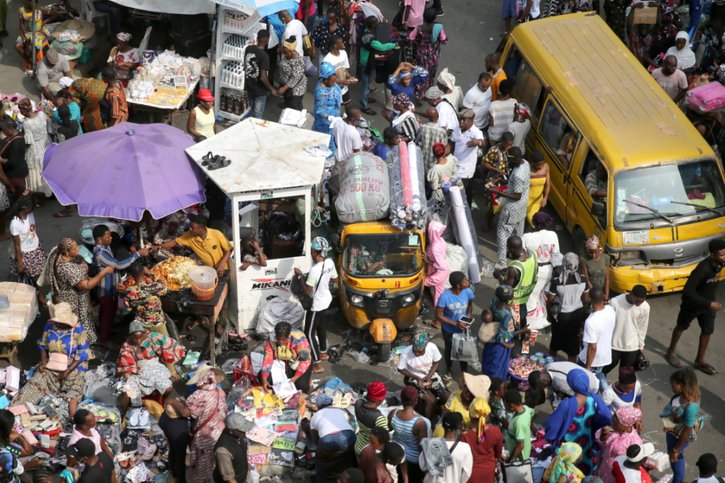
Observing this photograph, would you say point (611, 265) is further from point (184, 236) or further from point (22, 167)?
point (22, 167)

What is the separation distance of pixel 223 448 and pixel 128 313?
4.09 meters

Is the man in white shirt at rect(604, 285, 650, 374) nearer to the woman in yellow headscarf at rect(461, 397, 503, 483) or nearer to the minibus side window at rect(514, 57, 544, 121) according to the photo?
the woman in yellow headscarf at rect(461, 397, 503, 483)

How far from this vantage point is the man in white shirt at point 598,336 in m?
12.1

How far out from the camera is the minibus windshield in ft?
46.7

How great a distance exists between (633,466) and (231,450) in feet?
12.4

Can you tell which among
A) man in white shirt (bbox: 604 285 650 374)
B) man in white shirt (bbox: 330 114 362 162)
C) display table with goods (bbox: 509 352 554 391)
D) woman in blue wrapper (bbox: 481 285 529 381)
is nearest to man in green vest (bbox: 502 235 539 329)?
woman in blue wrapper (bbox: 481 285 529 381)

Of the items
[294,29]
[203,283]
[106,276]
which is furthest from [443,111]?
[106,276]

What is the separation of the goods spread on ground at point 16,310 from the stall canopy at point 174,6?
20.2ft

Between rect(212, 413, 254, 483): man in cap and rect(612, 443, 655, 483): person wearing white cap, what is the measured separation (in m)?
3.57

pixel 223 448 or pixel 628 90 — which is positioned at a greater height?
pixel 628 90

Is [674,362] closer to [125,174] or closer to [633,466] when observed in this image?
[633,466]

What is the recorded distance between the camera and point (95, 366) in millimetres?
13047

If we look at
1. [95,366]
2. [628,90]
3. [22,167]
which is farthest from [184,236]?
[628,90]

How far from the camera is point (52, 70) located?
17188mm
